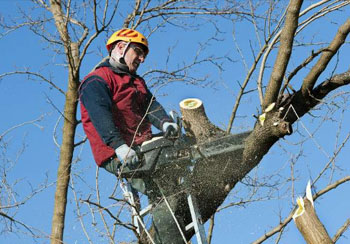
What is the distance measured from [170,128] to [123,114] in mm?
436

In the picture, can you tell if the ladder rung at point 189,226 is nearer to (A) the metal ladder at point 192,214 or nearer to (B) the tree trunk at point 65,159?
(A) the metal ladder at point 192,214

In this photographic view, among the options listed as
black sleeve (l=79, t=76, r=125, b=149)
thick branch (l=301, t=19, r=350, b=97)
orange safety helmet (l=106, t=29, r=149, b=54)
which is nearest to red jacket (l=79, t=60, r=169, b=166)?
black sleeve (l=79, t=76, r=125, b=149)

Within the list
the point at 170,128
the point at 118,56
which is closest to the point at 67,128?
the point at 118,56

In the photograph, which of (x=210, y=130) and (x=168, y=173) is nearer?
(x=168, y=173)

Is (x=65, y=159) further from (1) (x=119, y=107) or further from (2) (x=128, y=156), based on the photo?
(2) (x=128, y=156)

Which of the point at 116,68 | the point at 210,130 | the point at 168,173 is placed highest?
the point at 116,68

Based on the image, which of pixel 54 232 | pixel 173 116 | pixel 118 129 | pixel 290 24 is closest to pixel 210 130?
pixel 173 116

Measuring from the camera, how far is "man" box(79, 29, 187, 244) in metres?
6.16

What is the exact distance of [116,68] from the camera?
6797mm

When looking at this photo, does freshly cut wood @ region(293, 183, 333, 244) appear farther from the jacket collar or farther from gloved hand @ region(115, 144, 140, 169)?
the jacket collar

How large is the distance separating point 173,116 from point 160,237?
113cm

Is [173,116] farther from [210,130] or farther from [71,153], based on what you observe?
[71,153]

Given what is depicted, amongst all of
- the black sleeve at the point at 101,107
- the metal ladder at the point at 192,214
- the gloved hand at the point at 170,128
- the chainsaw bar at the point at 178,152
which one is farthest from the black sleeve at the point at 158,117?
the metal ladder at the point at 192,214

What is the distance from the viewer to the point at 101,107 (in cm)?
630
